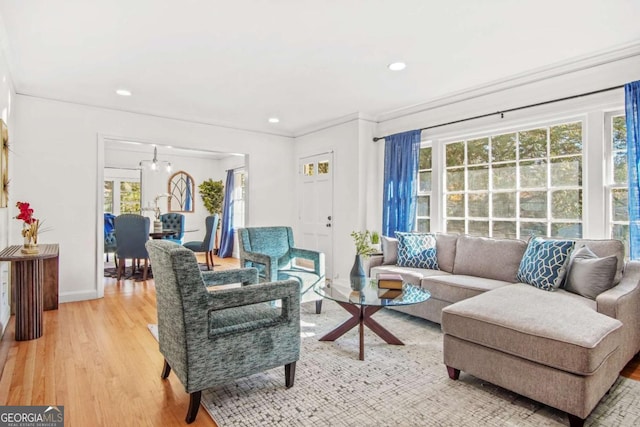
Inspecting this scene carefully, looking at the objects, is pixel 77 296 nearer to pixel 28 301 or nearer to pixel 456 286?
pixel 28 301

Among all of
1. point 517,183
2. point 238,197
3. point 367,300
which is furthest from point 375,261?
point 238,197

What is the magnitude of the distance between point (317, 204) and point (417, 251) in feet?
6.85

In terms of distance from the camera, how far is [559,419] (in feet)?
6.33

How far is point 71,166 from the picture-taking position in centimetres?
429

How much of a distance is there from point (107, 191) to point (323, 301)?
5870mm

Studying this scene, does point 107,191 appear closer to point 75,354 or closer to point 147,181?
point 147,181

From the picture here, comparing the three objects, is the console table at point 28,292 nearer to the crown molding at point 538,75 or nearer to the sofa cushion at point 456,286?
the sofa cushion at point 456,286

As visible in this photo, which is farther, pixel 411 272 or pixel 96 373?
pixel 411 272

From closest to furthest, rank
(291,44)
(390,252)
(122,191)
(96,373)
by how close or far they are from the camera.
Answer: (96,373) < (291,44) < (390,252) < (122,191)

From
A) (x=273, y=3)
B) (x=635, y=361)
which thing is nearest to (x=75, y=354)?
(x=273, y=3)

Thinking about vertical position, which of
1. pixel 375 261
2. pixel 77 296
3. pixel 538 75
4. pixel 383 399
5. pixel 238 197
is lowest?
pixel 383 399

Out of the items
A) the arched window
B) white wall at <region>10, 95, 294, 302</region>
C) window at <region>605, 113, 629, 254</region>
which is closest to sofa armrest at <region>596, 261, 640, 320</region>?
window at <region>605, 113, 629, 254</region>

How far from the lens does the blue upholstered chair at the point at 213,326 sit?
1.84 m

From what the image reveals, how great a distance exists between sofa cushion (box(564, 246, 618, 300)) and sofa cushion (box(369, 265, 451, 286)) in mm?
1103
